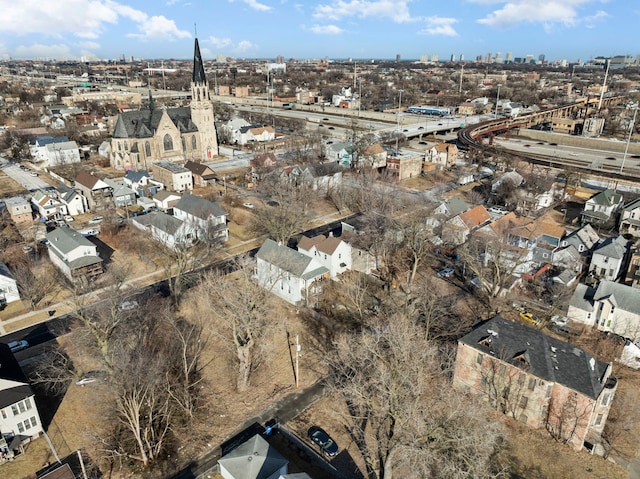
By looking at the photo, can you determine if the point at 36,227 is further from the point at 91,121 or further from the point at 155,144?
the point at 91,121

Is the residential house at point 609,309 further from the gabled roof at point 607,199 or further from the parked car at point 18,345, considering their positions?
the parked car at point 18,345

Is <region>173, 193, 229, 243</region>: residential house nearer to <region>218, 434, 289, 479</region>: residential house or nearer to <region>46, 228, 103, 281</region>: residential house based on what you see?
<region>46, 228, 103, 281</region>: residential house

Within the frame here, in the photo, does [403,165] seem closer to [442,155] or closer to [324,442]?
[442,155]

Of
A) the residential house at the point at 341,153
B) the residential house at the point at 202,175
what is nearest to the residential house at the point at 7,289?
the residential house at the point at 202,175

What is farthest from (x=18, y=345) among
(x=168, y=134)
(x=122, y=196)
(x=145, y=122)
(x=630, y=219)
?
(x=630, y=219)

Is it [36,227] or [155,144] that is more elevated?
[155,144]

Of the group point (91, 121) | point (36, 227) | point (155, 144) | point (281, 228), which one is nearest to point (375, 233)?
point (281, 228)
